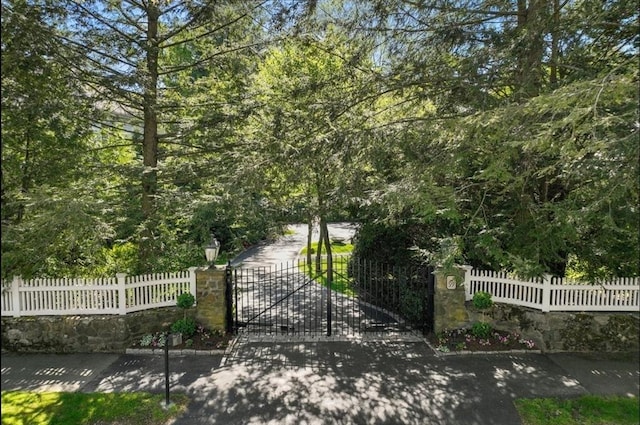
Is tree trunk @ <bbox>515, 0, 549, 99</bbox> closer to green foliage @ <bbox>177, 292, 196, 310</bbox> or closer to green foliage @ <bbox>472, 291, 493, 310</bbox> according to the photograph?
green foliage @ <bbox>472, 291, 493, 310</bbox>

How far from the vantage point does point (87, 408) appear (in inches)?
201

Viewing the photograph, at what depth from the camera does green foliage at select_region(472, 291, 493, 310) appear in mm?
6973

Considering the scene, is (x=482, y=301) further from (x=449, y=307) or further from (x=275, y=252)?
(x=275, y=252)

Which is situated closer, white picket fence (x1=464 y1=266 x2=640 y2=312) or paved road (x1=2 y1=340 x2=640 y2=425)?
paved road (x1=2 y1=340 x2=640 y2=425)

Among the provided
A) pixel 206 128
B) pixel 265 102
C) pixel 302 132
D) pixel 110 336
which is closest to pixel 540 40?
pixel 302 132

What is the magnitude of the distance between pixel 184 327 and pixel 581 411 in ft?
19.8

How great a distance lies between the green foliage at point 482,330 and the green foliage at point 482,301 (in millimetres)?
328

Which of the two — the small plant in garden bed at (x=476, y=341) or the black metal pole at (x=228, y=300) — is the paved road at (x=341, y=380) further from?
the black metal pole at (x=228, y=300)

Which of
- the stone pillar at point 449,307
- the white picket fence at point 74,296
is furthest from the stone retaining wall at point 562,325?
the white picket fence at point 74,296

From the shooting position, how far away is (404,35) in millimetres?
7496

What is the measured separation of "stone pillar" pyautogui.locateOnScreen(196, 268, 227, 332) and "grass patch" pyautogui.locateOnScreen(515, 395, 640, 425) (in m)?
4.97

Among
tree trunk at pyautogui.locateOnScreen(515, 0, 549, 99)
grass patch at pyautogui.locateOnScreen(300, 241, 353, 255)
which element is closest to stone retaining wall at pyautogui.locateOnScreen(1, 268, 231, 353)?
tree trunk at pyautogui.locateOnScreen(515, 0, 549, 99)

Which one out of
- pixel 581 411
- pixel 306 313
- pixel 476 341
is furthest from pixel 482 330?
pixel 306 313

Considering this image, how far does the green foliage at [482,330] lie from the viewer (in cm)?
706
